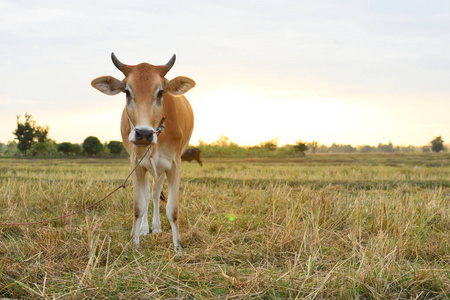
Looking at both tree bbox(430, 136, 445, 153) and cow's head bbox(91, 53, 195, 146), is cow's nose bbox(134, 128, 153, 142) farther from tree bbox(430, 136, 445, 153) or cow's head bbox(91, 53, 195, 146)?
tree bbox(430, 136, 445, 153)

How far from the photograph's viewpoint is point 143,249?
3.97 metres

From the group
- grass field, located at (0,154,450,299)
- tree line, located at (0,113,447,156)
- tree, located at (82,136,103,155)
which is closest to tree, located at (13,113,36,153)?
tree line, located at (0,113,447,156)

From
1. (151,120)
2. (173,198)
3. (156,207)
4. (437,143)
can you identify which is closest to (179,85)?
(151,120)

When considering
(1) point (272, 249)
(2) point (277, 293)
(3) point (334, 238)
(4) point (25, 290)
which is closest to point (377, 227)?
(3) point (334, 238)

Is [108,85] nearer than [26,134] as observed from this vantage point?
Yes

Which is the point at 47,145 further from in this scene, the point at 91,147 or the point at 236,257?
the point at 236,257

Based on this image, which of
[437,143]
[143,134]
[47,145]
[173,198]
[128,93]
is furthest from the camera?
[437,143]

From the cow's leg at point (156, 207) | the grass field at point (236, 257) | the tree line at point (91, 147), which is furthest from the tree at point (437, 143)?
the cow's leg at point (156, 207)

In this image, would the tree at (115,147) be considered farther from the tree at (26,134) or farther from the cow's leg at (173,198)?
the cow's leg at (173,198)

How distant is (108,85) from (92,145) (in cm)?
4043

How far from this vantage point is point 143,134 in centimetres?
347

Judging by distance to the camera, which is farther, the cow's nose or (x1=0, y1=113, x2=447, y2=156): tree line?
(x1=0, y1=113, x2=447, y2=156): tree line

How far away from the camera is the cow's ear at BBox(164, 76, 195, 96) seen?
404 centimetres

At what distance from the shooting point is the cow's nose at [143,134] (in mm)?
3471
